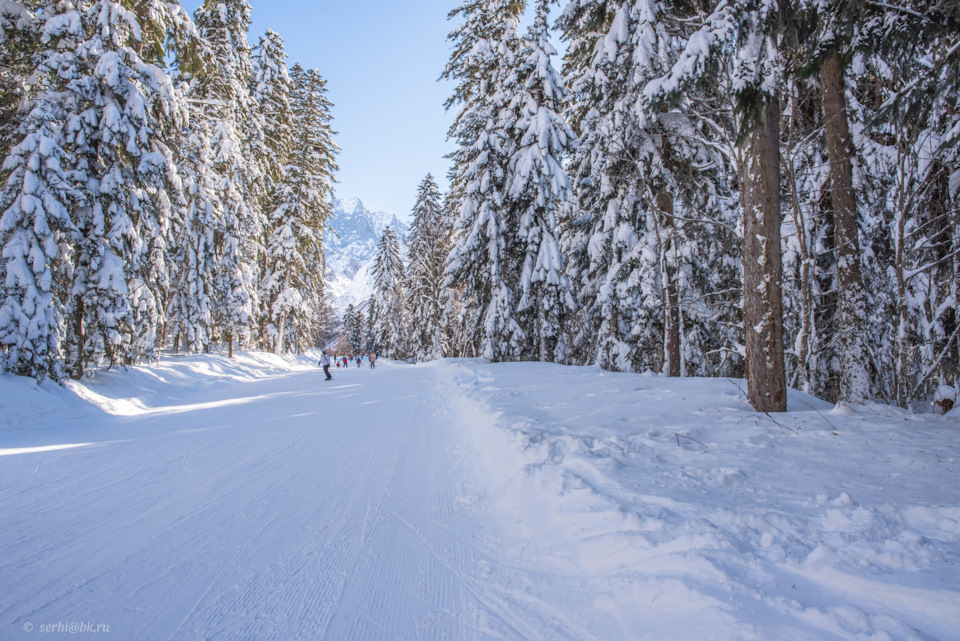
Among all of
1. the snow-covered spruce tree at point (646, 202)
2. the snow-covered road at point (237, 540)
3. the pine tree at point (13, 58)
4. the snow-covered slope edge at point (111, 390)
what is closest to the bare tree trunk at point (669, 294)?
the snow-covered spruce tree at point (646, 202)

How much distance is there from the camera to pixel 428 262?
3045 centimetres

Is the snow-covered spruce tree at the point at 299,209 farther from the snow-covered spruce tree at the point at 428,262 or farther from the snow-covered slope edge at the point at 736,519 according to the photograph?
the snow-covered slope edge at the point at 736,519

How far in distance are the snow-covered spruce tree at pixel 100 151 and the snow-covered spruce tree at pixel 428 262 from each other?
65.4 ft

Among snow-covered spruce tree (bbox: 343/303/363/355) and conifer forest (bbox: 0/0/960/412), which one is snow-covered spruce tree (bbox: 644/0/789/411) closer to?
conifer forest (bbox: 0/0/960/412)

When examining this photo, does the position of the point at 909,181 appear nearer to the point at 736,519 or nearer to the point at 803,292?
the point at 803,292

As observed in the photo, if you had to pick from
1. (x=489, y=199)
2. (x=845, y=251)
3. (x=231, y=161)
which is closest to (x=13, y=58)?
(x=231, y=161)

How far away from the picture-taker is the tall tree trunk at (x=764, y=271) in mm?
5758

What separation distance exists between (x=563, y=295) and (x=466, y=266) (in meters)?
3.89

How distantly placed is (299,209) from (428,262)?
31.0 ft

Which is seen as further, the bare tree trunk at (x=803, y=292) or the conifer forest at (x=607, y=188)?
the bare tree trunk at (x=803, y=292)

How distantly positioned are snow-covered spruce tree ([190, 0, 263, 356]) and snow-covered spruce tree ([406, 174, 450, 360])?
40.2 feet

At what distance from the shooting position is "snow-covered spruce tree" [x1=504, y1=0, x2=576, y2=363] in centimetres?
1434

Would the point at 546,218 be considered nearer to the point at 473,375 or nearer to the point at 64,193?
the point at 473,375

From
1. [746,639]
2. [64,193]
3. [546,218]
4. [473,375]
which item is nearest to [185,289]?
[64,193]
